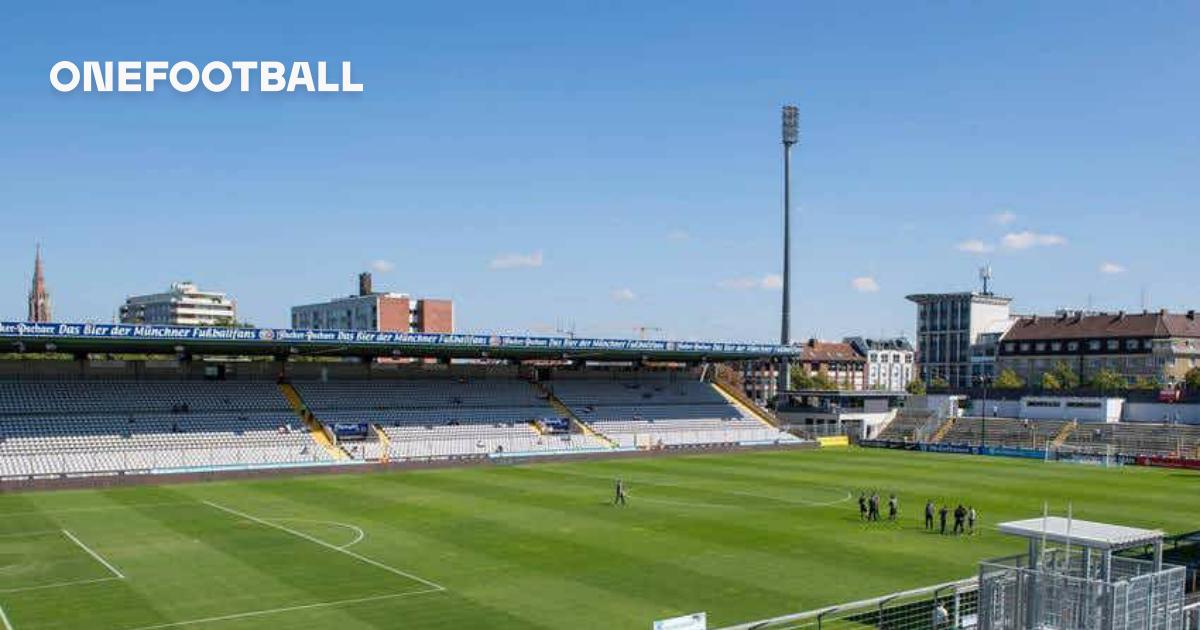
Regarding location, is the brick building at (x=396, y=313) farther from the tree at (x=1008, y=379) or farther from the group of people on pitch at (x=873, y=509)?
the group of people on pitch at (x=873, y=509)

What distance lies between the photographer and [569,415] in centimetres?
8281

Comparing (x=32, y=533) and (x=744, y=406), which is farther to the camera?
(x=744, y=406)

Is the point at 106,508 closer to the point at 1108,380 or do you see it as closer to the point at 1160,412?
the point at 1160,412

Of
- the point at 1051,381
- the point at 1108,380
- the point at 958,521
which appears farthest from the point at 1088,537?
the point at 1051,381

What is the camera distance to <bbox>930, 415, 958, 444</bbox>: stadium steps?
302 feet

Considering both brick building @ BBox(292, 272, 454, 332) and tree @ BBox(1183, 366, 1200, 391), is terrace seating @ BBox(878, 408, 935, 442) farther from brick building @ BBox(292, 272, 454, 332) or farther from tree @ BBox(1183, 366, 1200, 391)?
brick building @ BBox(292, 272, 454, 332)

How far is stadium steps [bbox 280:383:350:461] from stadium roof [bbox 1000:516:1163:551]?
171ft

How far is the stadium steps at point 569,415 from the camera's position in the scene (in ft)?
260

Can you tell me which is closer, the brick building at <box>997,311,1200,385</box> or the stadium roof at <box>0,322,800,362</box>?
the stadium roof at <box>0,322,800,362</box>

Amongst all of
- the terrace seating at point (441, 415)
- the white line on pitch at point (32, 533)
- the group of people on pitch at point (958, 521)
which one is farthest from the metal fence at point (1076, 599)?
the terrace seating at point (441, 415)

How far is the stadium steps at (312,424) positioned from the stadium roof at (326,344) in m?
2.73

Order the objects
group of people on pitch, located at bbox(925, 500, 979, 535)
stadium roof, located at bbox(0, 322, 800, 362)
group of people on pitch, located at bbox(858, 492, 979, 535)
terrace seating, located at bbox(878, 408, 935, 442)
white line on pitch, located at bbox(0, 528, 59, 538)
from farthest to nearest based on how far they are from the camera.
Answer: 1. terrace seating, located at bbox(878, 408, 935, 442)
2. stadium roof, located at bbox(0, 322, 800, 362)
3. group of people on pitch, located at bbox(858, 492, 979, 535)
4. group of people on pitch, located at bbox(925, 500, 979, 535)
5. white line on pitch, located at bbox(0, 528, 59, 538)

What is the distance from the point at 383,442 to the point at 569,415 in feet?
59.0

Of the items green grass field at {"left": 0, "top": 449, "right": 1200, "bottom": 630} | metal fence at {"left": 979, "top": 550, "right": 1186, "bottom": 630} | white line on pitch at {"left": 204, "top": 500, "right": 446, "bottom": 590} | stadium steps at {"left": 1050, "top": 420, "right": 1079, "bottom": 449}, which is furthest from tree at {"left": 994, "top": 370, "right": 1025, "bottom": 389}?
metal fence at {"left": 979, "top": 550, "right": 1186, "bottom": 630}
